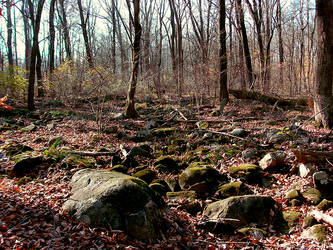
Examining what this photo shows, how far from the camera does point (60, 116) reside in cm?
1191

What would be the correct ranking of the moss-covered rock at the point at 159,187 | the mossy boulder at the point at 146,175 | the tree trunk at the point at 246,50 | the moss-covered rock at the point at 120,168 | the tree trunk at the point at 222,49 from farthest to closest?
1. the tree trunk at the point at 246,50
2. the tree trunk at the point at 222,49
3. the moss-covered rock at the point at 120,168
4. the mossy boulder at the point at 146,175
5. the moss-covered rock at the point at 159,187

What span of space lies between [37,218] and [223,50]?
1048cm

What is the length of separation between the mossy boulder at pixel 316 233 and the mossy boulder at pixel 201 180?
199cm

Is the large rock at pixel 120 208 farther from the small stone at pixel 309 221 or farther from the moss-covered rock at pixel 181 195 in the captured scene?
the small stone at pixel 309 221

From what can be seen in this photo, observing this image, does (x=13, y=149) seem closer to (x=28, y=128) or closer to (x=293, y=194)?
(x=28, y=128)

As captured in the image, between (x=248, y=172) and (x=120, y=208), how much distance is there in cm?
316

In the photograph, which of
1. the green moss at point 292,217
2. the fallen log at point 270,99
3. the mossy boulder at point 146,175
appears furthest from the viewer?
the fallen log at point 270,99

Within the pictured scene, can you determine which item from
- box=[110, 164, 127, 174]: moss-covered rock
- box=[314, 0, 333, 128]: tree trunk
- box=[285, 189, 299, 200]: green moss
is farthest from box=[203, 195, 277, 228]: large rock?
box=[314, 0, 333, 128]: tree trunk

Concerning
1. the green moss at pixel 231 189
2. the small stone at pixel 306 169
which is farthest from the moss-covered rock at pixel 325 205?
the green moss at pixel 231 189

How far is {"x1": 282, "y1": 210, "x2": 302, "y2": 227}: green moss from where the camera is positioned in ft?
13.4

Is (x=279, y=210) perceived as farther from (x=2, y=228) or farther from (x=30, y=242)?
(x=2, y=228)

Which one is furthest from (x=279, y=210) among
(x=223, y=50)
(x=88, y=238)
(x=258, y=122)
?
(x=223, y=50)

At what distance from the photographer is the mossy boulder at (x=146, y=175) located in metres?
5.79

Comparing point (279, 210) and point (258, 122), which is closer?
point (279, 210)
